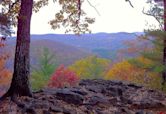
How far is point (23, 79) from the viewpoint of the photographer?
14109 mm

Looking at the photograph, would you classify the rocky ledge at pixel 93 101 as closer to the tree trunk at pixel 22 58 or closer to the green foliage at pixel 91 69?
the tree trunk at pixel 22 58

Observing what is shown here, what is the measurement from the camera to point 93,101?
1480 cm

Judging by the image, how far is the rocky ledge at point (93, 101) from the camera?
13.1 meters

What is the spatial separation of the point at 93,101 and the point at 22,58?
9.37 ft

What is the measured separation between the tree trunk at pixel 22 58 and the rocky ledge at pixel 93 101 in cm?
42

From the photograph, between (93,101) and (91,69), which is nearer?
(93,101)

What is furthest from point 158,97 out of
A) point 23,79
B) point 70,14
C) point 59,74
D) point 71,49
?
point 71,49

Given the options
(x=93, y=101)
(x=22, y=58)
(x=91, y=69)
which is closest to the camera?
(x=22, y=58)

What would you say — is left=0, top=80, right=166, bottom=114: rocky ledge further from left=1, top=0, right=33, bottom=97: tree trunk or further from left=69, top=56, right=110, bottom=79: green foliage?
left=69, top=56, right=110, bottom=79: green foliage

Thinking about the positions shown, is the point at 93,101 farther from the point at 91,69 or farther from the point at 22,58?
the point at 91,69

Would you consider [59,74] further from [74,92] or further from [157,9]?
[74,92]

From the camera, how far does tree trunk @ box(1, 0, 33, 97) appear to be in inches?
551

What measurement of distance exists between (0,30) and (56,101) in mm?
2956

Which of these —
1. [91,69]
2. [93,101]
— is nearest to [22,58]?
[93,101]
